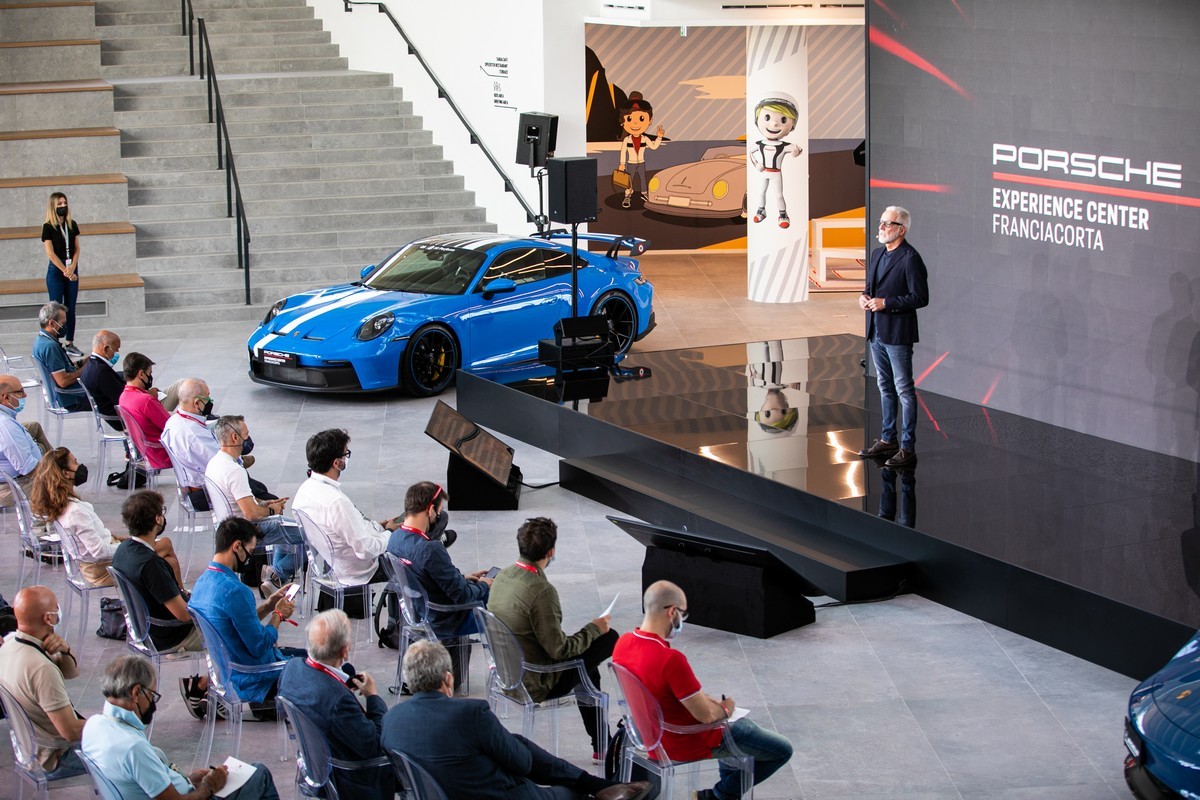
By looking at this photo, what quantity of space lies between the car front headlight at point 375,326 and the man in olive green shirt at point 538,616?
20.7 ft

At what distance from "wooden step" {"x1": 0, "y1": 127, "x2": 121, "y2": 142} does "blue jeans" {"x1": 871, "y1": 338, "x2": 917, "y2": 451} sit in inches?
479

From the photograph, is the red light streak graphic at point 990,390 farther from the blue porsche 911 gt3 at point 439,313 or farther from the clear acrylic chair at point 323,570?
the clear acrylic chair at point 323,570

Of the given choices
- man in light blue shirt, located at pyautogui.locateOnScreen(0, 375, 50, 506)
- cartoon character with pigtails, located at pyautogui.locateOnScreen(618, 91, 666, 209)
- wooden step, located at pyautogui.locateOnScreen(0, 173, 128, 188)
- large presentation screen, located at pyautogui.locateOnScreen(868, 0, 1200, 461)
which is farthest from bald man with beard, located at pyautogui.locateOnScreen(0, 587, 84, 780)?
cartoon character with pigtails, located at pyautogui.locateOnScreen(618, 91, 666, 209)

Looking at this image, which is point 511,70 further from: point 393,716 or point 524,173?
point 393,716

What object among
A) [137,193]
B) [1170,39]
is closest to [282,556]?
[1170,39]

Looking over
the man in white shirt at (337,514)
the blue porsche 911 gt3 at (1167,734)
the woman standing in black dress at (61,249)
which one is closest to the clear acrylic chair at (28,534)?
the man in white shirt at (337,514)

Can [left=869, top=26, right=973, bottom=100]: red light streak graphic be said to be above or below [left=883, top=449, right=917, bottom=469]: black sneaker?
above

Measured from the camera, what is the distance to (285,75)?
65.7ft

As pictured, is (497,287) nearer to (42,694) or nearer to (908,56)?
(908,56)

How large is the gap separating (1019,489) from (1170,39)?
297cm

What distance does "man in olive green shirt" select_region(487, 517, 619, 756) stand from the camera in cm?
616

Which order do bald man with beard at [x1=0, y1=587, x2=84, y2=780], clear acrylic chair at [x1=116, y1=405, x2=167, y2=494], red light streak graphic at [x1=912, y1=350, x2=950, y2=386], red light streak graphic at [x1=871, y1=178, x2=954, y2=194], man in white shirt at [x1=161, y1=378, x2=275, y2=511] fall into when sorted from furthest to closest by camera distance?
red light streak graphic at [x1=912, y1=350, x2=950, y2=386] → red light streak graphic at [x1=871, y1=178, x2=954, y2=194] → clear acrylic chair at [x1=116, y1=405, x2=167, y2=494] → man in white shirt at [x1=161, y1=378, x2=275, y2=511] → bald man with beard at [x1=0, y1=587, x2=84, y2=780]

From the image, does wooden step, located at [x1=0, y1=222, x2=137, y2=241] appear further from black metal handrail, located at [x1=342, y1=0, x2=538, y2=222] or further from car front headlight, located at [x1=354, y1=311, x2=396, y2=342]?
car front headlight, located at [x1=354, y1=311, x2=396, y2=342]

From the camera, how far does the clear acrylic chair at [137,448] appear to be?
9250 millimetres
